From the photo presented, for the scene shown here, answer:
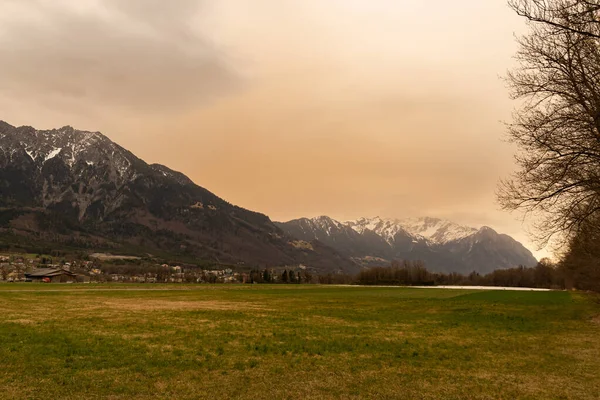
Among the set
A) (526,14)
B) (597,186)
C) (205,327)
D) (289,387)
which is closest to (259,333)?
(205,327)

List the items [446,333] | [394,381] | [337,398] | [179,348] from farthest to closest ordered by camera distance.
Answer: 1. [446,333]
2. [179,348]
3. [394,381]
4. [337,398]

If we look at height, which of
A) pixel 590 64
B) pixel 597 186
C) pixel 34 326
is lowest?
pixel 34 326

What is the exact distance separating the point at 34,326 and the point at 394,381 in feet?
90.3

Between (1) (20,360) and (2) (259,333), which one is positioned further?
(2) (259,333)

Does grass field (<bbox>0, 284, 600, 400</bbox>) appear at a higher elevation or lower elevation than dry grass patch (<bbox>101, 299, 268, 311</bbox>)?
higher

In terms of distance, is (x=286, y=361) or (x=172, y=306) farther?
(x=172, y=306)

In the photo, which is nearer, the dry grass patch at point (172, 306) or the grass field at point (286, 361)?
the grass field at point (286, 361)

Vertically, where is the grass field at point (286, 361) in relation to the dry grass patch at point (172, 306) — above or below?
above

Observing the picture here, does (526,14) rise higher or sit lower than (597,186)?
higher

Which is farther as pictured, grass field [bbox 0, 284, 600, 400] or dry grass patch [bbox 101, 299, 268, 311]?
dry grass patch [bbox 101, 299, 268, 311]

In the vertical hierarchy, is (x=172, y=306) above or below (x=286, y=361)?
below

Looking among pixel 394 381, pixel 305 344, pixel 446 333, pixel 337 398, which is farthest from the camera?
pixel 446 333

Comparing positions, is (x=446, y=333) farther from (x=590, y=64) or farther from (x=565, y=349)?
(x=590, y=64)

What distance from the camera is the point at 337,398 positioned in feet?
50.0
